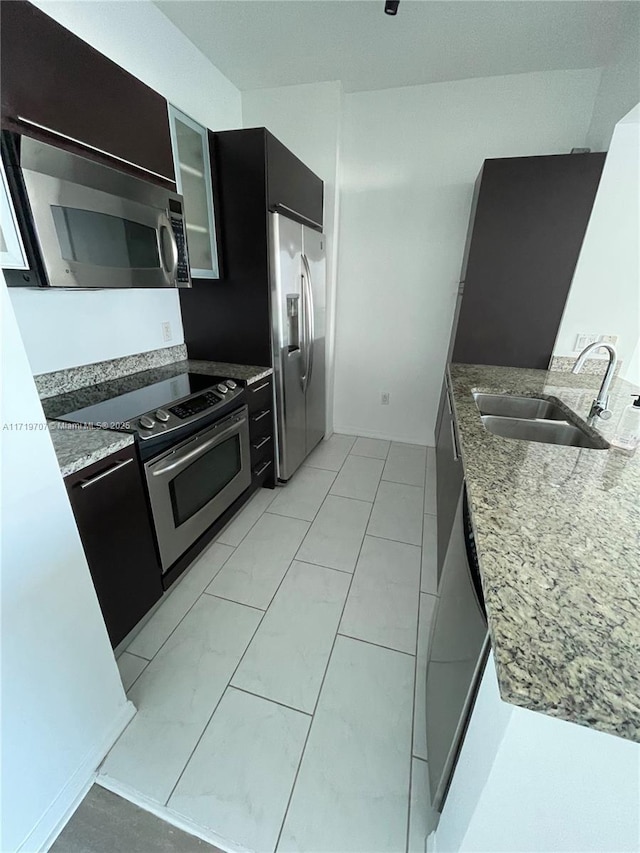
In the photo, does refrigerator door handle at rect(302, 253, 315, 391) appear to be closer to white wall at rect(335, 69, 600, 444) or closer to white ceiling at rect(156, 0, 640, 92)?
white wall at rect(335, 69, 600, 444)

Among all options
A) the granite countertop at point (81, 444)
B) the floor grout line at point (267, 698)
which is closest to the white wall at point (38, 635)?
the granite countertop at point (81, 444)

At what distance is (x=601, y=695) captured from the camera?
0.46 meters

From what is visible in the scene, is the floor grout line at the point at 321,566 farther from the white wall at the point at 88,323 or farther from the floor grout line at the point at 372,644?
the white wall at the point at 88,323

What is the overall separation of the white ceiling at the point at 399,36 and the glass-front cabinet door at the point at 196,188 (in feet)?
1.97

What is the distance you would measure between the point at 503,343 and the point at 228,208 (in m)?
1.92

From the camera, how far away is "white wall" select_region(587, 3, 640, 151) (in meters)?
1.77

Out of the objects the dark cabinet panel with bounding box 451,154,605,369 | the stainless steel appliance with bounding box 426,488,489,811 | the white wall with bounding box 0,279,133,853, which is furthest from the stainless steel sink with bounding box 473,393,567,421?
the white wall with bounding box 0,279,133,853

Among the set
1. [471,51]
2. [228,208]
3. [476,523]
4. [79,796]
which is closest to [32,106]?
[228,208]

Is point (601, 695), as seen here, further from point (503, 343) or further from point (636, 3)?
point (636, 3)

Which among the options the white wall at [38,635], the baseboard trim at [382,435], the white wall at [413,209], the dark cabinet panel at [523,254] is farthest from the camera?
the baseboard trim at [382,435]

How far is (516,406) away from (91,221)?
2.10 metres

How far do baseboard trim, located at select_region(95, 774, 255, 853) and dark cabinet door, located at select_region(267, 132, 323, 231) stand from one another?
2485 mm

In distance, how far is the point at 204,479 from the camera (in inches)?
70.6

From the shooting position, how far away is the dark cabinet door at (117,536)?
3.81 ft
